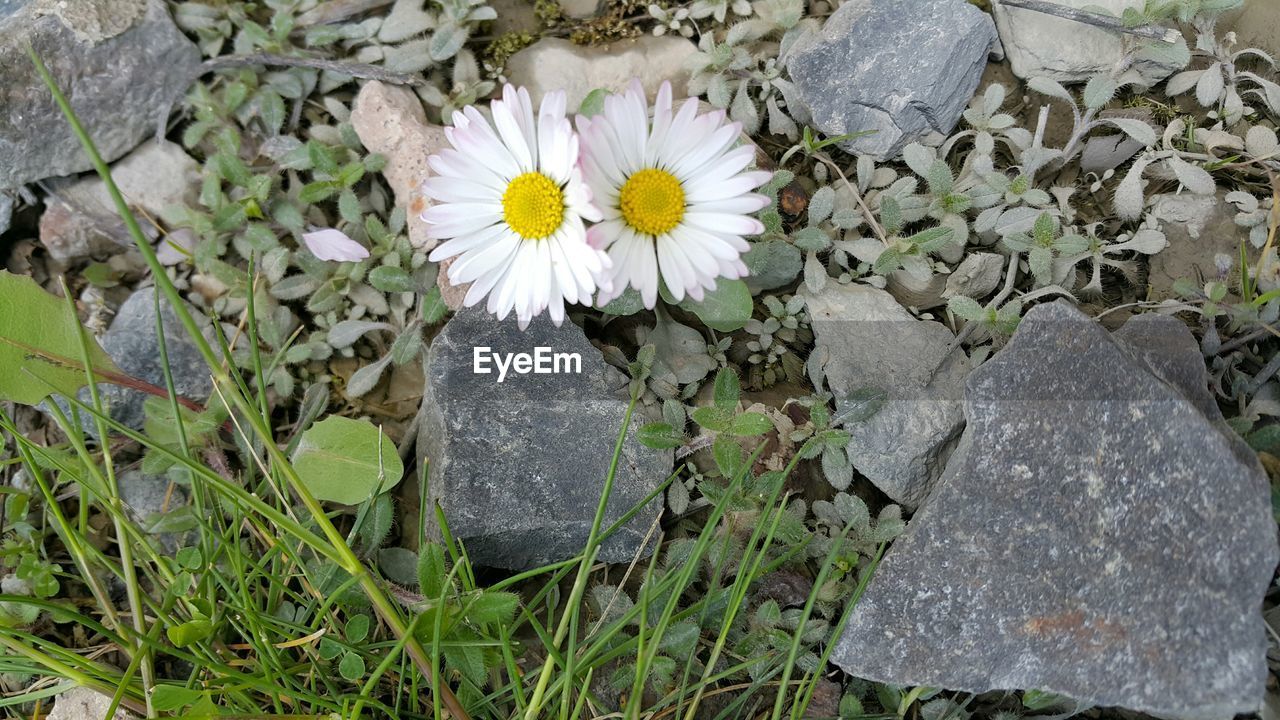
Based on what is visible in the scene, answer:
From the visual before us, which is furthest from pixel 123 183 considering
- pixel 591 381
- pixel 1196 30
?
pixel 1196 30

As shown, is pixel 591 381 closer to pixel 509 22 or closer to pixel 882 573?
pixel 882 573

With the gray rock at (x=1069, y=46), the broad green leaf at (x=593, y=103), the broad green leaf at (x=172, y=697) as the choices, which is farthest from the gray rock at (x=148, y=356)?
the gray rock at (x=1069, y=46)

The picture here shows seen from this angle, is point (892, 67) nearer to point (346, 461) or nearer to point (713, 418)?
point (713, 418)

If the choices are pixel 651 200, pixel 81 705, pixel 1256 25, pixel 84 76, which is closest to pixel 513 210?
pixel 651 200

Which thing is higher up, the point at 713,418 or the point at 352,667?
the point at 713,418

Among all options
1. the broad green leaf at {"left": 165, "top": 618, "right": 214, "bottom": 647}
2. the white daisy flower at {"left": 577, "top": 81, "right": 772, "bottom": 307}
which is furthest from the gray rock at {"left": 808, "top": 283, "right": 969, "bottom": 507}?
the broad green leaf at {"left": 165, "top": 618, "right": 214, "bottom": 647}
